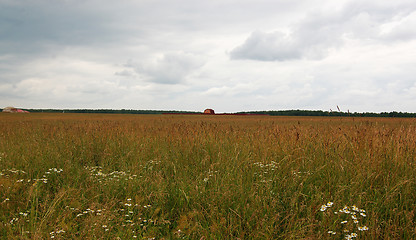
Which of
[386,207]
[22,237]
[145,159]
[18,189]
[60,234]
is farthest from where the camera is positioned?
[145,159]

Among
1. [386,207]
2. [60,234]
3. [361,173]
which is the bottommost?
[60,234]

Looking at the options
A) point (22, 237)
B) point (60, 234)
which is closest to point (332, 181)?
point (60, 234)

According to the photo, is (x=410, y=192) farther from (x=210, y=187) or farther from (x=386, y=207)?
(x=210, y=187)

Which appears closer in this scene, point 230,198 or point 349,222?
point 349,222

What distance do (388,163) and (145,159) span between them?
15.7ft

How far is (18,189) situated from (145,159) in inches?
93.6

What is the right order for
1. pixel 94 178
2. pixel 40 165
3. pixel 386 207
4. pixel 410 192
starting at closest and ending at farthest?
pixel 386 207 → pixel 410 192 → pixel 94 178 → pixel 40 165

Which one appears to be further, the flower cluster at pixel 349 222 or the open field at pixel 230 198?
the open field at pixel 230 198

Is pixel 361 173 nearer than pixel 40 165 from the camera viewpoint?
Yes

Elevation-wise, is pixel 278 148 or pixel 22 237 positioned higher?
pixel 278 148

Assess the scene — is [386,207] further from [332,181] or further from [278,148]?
[278,148]

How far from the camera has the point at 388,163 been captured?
422cm

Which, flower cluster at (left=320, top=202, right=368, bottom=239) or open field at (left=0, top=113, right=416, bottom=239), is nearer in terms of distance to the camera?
flower cluster at (left=320, top=202, right=368, bottom=239)

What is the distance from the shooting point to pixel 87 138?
25.8 feet
